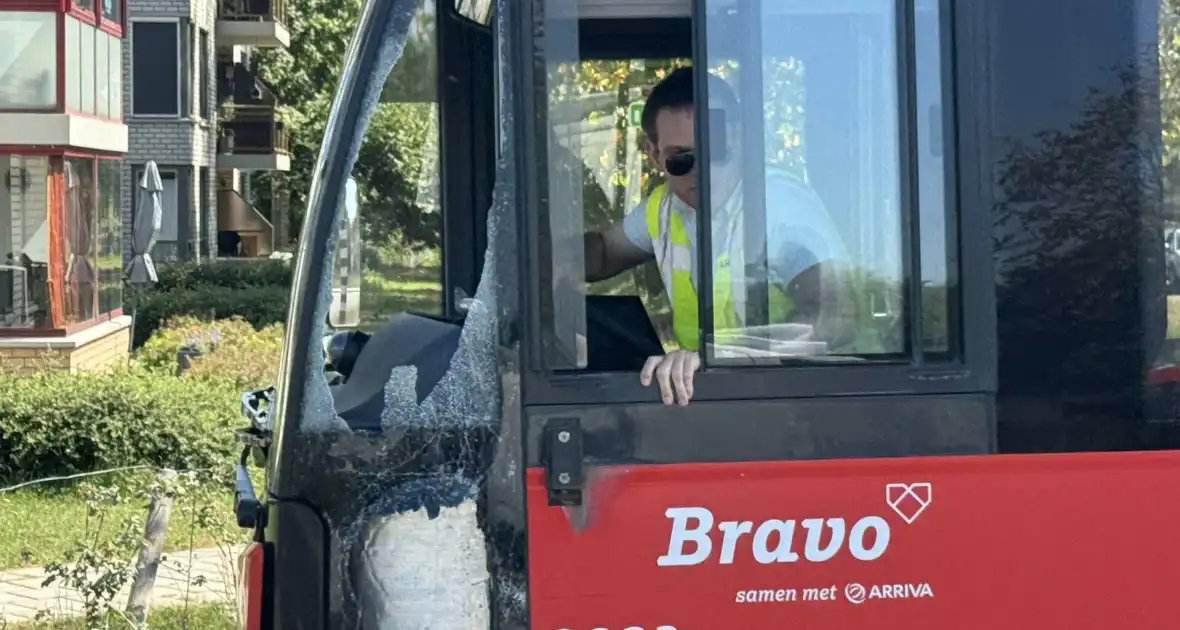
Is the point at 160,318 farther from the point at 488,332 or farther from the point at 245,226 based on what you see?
the point at 488,332

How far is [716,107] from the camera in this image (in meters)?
2.68

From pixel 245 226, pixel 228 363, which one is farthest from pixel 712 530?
pixel 245 226

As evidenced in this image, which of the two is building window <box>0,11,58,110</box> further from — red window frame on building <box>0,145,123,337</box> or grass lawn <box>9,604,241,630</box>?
grass lawn <box>9,604,241,630</box>

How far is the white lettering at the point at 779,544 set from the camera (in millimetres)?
2678

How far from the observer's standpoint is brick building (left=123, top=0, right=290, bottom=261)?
30.9 metres

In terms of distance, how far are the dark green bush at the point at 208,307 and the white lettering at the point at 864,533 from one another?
18507mm

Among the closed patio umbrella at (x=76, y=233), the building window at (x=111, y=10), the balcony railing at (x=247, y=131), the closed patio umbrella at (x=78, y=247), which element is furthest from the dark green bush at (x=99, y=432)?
the balcony railing at (x=247, y=131)

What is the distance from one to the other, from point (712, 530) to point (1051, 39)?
1061 mm

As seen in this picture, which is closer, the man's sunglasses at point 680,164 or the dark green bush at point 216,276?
the man's sunglasses at point 680,164

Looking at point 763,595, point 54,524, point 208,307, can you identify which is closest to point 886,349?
point 763,595

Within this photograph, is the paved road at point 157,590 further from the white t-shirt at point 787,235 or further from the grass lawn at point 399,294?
the white t-shirt at point 787,235

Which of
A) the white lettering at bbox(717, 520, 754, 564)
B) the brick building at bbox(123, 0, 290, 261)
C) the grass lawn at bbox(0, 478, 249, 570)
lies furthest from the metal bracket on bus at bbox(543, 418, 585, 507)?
the brick building at bbox(123, 0, 290, 261)

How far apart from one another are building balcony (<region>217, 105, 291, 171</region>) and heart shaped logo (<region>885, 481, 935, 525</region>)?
1323 inches

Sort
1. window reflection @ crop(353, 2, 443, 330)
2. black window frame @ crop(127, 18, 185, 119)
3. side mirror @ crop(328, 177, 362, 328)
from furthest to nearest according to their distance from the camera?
1. black window frame @ crop(127, 18, 185, 119)
2. window reflection @ crop(353, 2, 443, 330)
3. side mirror @ crop(328, 177, 362, 328)
